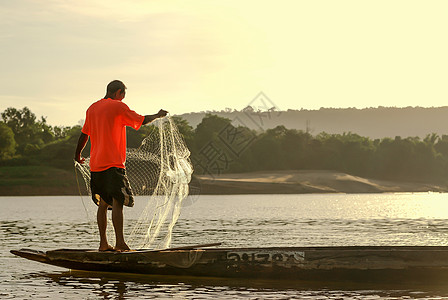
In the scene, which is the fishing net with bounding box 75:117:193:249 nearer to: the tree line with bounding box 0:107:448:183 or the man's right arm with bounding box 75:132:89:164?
the man's right arm with bounding box 75:132:89:164

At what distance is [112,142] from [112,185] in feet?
2.49

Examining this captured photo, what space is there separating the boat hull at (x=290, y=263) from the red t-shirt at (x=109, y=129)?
70.7 inches

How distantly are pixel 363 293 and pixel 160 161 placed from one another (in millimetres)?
5417

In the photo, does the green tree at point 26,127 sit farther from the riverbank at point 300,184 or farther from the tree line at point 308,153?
the riverbank at point 300,184

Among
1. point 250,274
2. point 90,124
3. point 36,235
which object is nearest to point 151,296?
point 250,274

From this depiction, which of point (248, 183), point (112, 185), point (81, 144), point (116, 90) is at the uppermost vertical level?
point (116, 90)

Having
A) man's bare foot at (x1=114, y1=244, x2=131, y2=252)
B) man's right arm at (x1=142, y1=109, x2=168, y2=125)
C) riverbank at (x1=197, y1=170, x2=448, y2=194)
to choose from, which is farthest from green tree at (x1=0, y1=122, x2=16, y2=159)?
man's right arm at (x1=142, y1=109, x2=168, y2=125)

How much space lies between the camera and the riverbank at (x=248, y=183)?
8831 centimetres

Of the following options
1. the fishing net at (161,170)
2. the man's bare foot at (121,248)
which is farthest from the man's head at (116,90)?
the man's bare foot at (121,248)

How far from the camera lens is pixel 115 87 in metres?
12.8

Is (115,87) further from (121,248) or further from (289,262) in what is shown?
(289,262)

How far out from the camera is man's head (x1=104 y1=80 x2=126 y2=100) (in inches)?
505

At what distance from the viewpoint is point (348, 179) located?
111688 mm

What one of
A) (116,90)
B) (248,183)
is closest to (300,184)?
(248,183)
